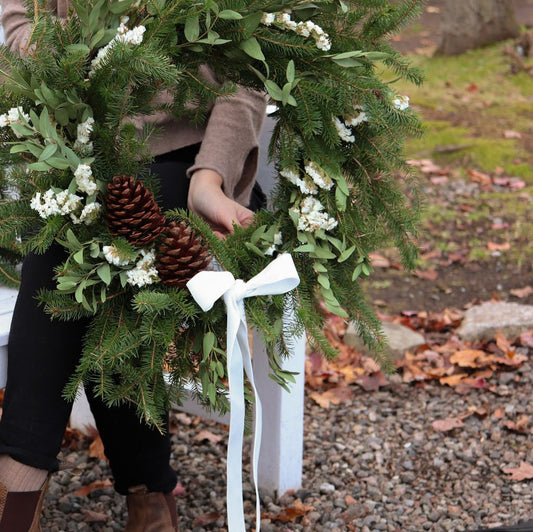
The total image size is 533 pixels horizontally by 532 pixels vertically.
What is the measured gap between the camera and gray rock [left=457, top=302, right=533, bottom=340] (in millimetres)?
3285

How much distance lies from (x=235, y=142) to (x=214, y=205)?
0.71 ft

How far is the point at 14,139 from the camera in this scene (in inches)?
61.4

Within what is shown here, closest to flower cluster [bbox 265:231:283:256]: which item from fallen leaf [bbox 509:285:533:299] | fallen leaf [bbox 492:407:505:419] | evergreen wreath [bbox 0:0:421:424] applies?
evergreen wreath [bbox 0:0:421:424]

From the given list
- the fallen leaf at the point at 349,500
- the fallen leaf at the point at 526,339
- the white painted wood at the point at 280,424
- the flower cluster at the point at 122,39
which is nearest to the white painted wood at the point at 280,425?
the white painted wood at the point at 280,424

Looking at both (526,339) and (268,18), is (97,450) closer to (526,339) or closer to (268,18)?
(268,18)

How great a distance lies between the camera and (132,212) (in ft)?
5.10

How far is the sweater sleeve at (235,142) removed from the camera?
1997mm

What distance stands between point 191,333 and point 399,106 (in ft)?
2.10

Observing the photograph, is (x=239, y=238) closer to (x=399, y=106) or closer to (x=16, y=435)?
(x=399, y=106)

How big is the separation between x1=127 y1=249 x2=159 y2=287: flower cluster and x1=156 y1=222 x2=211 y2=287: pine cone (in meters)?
0.02

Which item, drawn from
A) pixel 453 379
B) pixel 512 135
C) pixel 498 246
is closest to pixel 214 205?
pixel 453 379

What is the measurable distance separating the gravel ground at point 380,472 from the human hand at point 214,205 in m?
0.74

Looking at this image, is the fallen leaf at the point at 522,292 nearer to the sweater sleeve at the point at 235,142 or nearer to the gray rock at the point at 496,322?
the gray rock at the point at 496,322

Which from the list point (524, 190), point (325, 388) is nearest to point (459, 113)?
point (524, 190)
